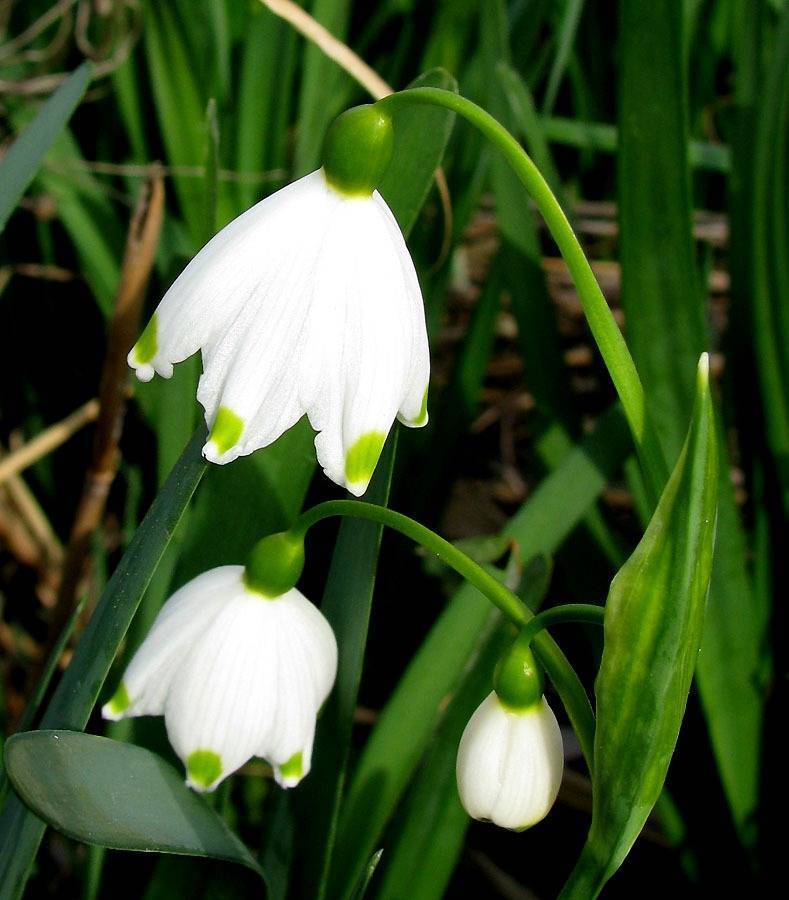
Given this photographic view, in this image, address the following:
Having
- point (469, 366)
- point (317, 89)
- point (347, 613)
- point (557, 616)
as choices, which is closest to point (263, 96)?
point (317, 89)

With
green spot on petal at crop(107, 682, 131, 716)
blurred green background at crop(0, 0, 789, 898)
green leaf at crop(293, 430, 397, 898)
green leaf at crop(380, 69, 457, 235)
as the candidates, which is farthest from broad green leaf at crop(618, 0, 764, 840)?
green spot on petal at crop(107, 682, 131, 716)

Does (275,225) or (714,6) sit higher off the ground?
(714,6)

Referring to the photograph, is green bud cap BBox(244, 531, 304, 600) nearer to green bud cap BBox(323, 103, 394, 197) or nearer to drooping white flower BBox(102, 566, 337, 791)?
drooping white flower BBox(102, 566, 337, 791)

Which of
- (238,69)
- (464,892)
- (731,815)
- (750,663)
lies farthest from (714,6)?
(464,892)

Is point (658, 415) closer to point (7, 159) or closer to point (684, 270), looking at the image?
point (684, 270)

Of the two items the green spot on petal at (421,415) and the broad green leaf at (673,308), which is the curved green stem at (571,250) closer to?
the green spot on petal at (421,415)
